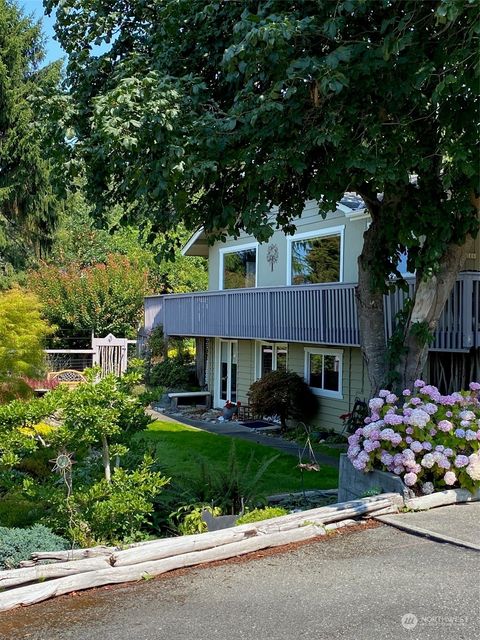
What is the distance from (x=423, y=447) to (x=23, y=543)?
4557 mm

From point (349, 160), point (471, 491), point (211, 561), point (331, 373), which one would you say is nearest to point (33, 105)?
point (349, 160)

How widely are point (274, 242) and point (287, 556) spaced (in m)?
12.8

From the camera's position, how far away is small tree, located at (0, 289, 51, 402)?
492 inches

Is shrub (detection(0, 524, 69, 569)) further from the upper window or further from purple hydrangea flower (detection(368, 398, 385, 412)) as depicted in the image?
the upper window

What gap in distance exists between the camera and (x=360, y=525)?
6.91m

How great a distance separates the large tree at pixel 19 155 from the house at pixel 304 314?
7509mm

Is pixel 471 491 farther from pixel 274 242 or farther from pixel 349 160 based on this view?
pixel 274 242

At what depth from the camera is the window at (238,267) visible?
1939 cm

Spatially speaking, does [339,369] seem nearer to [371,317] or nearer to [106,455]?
[371,317]

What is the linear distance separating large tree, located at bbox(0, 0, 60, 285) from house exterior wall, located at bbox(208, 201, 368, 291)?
849 centimetres

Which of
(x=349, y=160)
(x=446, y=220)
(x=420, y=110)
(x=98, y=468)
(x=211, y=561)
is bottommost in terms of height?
(x=211, y=561)

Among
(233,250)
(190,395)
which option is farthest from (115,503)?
(190,395)

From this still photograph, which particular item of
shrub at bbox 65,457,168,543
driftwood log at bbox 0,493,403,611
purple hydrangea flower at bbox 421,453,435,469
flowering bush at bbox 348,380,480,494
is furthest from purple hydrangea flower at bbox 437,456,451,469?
shrub at bbox 65,457,168,543

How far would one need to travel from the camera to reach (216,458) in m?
12.5
